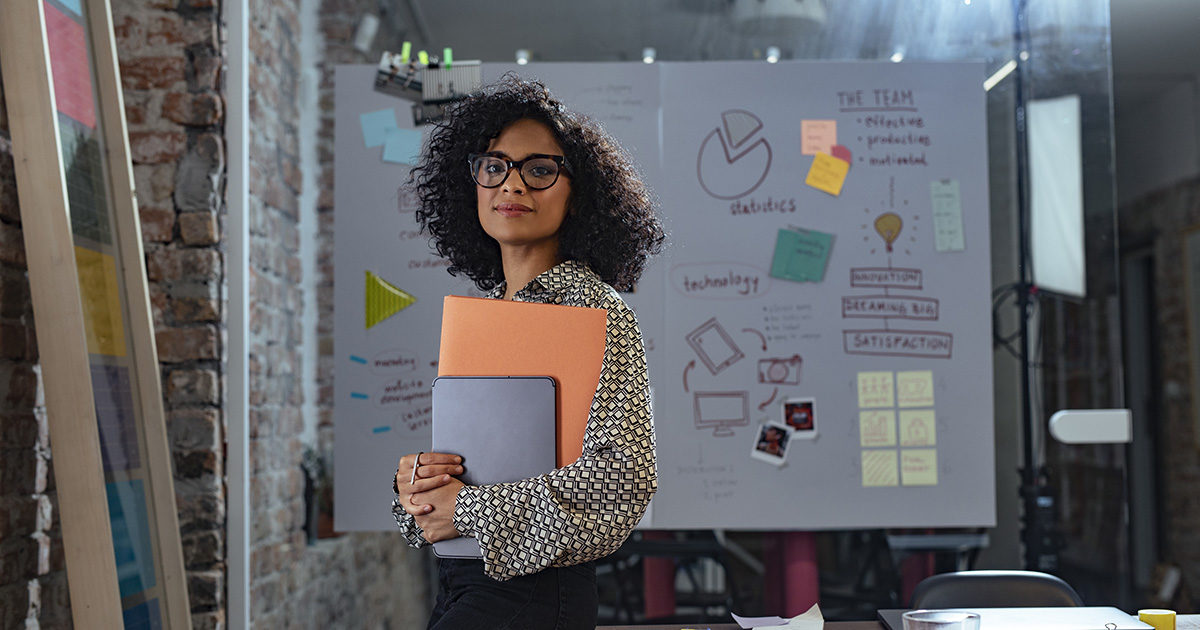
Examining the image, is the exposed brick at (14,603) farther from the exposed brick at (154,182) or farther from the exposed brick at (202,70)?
the exposed brick at (202,70)

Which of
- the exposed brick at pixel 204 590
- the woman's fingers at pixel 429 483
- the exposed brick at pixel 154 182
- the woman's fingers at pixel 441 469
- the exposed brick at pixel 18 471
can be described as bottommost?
the exposed brick at pixel 204 590

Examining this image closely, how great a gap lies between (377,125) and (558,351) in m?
1.84

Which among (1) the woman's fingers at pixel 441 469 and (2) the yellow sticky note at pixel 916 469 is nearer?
(1) the woman's fingers at pixel 441 469

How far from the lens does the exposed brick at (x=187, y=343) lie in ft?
7.43

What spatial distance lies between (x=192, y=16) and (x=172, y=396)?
881 millimetres

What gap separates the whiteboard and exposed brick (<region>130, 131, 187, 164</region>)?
21.8 inches

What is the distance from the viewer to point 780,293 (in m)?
2.77

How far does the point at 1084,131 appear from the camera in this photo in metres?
2.81

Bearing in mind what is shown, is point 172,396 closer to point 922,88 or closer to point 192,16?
point 192,16

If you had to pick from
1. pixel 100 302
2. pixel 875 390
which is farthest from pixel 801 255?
pixel 100 302

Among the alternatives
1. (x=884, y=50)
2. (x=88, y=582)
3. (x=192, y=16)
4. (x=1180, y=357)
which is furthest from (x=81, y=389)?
(x=1180, y=357)

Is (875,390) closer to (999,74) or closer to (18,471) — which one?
(999,74)

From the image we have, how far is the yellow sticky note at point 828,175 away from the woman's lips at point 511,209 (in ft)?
5.43

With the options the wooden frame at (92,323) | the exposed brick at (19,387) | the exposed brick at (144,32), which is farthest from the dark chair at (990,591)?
the exposed brick at (144,32)
